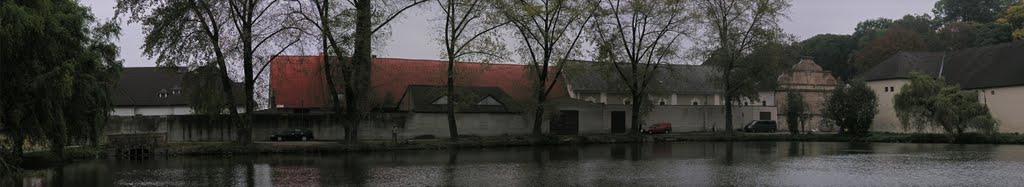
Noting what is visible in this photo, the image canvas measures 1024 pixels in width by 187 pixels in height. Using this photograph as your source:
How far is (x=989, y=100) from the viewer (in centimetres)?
4869

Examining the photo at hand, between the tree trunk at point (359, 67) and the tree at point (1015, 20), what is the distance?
52.5 meters

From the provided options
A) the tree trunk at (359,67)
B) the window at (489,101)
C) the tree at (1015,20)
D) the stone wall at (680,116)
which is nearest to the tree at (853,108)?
the stone wall at (680,116)

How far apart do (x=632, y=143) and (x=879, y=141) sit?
47.0 feet

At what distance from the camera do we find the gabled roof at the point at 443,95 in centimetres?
4353

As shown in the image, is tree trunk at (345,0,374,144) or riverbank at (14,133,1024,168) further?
tree trunk at (345,0,374,144)

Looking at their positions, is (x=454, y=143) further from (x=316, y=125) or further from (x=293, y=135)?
(x=293, y=135)

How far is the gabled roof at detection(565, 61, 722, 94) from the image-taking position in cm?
4525

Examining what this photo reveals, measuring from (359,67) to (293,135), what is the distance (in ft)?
26.1

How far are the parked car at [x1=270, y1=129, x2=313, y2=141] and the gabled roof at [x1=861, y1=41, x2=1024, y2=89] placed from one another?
3875cm

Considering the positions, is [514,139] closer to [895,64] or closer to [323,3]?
[323,3]

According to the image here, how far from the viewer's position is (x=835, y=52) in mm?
86062

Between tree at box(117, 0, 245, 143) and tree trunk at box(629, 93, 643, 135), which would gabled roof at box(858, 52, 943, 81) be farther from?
tree at box(117, 0, 245, 143)

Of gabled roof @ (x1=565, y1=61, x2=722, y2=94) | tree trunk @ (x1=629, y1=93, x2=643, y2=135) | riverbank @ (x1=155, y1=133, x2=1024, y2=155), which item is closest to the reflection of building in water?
riverbank @ (x1=155, y1=133, x2=1024, y2=155)

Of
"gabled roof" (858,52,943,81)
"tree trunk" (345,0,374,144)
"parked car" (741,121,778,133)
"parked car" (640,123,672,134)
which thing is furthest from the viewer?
"parked car" (741,121,778,133)
